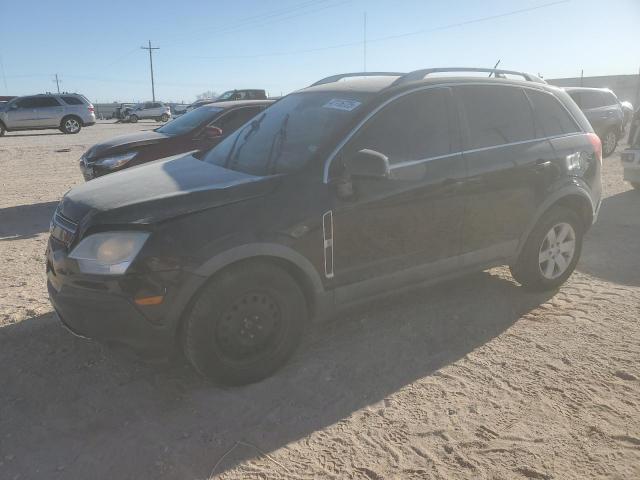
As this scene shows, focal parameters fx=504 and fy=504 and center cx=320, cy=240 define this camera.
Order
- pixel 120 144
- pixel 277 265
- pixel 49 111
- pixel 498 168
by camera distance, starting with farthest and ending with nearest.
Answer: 1. pixel 49 111
2. pixel 120 144
3. pixel 498 168
4. pixel 277 265

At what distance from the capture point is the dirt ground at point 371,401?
246cm

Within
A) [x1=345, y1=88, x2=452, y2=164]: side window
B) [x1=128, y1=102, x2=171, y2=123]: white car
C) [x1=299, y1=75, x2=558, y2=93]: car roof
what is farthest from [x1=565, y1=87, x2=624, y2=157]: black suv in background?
[x1=128, y1=102, x2=171, y2=123]: white car

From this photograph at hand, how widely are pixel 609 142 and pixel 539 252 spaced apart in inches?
464

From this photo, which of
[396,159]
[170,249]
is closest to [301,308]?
[170,249]

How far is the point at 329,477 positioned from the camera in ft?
7.78

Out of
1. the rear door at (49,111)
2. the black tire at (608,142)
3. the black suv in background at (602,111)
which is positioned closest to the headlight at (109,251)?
the black suv in background at (602,111)

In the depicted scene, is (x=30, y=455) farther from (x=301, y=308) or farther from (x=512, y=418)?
(x=512, y=418)

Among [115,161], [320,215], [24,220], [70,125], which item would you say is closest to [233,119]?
[115,161]

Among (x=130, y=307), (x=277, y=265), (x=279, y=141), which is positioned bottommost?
(x=130, y=307)

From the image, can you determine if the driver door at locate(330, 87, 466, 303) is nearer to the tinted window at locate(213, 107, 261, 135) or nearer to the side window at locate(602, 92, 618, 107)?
the tinted window at locate(213, 107, 261, 135)

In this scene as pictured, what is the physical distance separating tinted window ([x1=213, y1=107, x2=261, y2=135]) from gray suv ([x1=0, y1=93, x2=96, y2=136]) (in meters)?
19.4

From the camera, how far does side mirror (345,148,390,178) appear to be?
9.97ft

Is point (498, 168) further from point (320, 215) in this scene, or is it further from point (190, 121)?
point (190, 121)

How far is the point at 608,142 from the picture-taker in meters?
13.9
